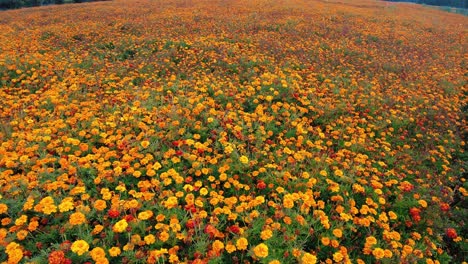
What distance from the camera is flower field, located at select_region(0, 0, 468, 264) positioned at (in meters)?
3.84

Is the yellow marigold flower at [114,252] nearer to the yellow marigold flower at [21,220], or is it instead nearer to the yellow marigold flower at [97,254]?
the yellow marigold flower at [97,254]

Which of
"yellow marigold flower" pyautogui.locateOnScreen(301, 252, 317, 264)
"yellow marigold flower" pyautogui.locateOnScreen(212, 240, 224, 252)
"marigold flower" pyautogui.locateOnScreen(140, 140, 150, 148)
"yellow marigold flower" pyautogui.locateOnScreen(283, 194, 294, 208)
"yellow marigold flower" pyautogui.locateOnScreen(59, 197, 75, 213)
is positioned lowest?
"yellow marigold flower" pyautogui.locateOnScreen(301, 252, 317, 264)

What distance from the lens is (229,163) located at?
5.24 meters

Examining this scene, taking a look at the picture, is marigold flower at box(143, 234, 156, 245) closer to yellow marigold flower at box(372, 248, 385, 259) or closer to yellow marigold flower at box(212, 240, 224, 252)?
yellow marigold flower at box(212, 240, 224, 252)

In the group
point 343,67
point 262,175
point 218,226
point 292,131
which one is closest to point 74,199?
point 218,226

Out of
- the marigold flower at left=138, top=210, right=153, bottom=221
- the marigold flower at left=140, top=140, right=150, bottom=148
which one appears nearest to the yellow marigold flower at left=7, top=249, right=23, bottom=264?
the marigold flower at left=138, top=210, right=153, bottom=221

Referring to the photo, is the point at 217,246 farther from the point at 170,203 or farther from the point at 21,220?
the point at 21,220

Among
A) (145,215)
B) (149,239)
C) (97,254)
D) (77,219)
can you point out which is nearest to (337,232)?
(149,239)

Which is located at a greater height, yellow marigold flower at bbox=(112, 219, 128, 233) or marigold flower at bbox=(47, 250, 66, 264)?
yellow marigold flower at bbox=(112, 219, 128, 233)

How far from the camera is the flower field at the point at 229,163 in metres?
3.84

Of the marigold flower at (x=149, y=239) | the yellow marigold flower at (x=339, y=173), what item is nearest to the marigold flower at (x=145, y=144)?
the marigold flower at (x=149, y=239)

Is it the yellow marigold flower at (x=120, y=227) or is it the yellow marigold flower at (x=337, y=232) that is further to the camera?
the yellow marigold flower at (x=337, y=232)

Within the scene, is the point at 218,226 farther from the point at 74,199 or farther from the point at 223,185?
the point at 74,199

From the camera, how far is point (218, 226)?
13.5ft
